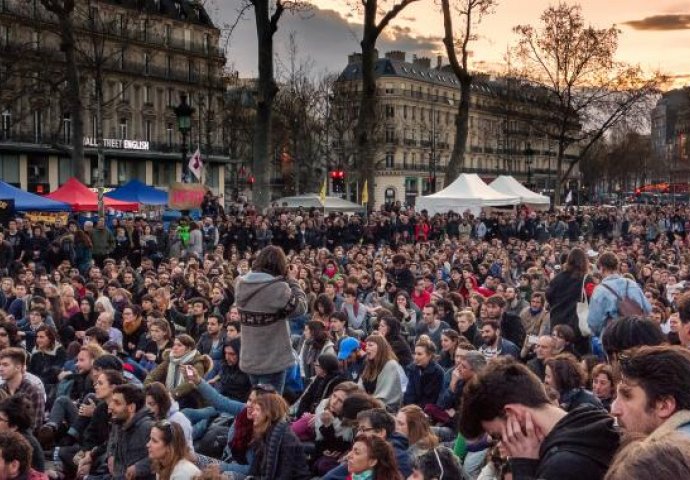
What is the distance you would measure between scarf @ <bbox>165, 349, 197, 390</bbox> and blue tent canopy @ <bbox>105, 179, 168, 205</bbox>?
21607 millimetres

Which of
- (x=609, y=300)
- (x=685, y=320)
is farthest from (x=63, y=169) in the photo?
(x=685, y=320)

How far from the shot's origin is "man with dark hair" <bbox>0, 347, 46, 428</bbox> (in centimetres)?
802

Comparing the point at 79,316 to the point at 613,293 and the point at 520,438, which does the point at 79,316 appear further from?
the point at 520,438

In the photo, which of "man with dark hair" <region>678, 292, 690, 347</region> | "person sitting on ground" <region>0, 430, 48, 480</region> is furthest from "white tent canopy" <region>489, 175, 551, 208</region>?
"person sitting on ground" <region>0, 430, 48, 480</region>

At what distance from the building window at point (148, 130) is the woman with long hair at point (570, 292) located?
5639cm

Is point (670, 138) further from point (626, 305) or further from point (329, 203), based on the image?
point (626, 305)

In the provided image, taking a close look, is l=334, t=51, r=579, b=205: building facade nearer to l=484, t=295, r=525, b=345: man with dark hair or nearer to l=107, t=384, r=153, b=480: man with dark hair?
l=484, t=295, r=525, b=345: man with dark hair

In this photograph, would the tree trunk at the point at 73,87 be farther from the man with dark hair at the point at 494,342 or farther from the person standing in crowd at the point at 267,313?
the person standing in crowd at the point at 267,313

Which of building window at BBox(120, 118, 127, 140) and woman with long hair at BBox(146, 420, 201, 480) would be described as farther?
building window at BBox(120, 118, 127, 140)

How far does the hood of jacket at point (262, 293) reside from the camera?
7.23 meters

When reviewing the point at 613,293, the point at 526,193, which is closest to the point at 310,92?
the point at 526,193

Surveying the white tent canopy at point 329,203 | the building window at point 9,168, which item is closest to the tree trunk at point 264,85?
the white tent canopy at point 329,203

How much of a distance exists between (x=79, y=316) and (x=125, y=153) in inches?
1915

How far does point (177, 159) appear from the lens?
64.8m
